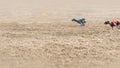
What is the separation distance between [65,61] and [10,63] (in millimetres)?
2507

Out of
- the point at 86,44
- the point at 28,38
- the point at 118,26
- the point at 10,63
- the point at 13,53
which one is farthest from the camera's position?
the point at 118,26

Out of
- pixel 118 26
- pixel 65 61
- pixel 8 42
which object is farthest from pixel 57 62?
pixel 118 26

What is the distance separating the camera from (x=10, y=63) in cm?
1575

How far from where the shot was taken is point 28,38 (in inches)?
803

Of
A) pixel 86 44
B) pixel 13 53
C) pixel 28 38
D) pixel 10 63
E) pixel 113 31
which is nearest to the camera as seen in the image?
pixel 10 63

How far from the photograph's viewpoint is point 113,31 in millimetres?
22688

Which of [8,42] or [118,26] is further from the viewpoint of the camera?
[118,26]

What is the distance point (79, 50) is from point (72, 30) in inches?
234

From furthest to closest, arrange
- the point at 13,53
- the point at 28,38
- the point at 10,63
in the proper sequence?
the point at 28,38, the point at 13,53, the point at 10,63

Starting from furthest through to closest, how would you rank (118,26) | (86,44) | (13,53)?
(118,26) → (86,44) → (13,53)

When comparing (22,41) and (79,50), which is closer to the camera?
(79,50)

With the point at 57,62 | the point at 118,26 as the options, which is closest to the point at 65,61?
the point at 57,62

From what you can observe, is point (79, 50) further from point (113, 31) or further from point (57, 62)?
point (113, 31)

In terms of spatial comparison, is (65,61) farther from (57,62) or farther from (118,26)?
(118,26)
